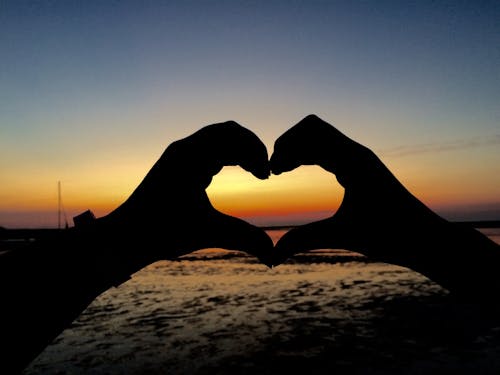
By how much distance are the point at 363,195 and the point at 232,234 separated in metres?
0.67

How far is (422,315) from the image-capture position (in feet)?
44.3

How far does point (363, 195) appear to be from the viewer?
163 cm

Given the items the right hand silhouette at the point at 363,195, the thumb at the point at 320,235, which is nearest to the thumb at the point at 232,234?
the thumb at the point at 320,235

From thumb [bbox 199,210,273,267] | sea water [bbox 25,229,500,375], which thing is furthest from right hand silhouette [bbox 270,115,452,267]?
sea water [bbox 25,229,500,375]

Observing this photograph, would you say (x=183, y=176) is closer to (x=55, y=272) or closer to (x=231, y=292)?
(x=55, y=272)

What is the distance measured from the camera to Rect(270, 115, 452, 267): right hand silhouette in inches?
→ 60.8

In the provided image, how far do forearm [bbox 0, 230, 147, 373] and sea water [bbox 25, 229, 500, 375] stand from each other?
8333 millimetres

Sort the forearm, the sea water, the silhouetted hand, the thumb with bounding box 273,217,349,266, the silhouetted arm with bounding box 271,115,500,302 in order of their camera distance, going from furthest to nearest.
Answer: the sea water
the thumb with bounding box 273,217,349,266
the silhouetted hand
the silhouetted arm with bounding box 271,115,500,302
the forearm

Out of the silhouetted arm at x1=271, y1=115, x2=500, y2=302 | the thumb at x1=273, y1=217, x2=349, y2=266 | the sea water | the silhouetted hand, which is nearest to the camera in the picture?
the silhouetted arm at x1=271, y1=115, x2=500, y2=302

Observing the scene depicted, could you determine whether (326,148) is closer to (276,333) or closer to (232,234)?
(232,234)

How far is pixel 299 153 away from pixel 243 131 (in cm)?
28

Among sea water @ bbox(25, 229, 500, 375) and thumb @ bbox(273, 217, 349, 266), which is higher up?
thumb @ bbox(273, 217, 349, 266)

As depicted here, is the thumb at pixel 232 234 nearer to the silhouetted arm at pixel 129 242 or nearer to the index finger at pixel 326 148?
the silhouetted arm at pixel 129 242

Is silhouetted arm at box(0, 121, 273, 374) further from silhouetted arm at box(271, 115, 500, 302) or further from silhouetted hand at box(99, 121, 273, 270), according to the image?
silhouetted arm at box(271, 115, 500, 302)
